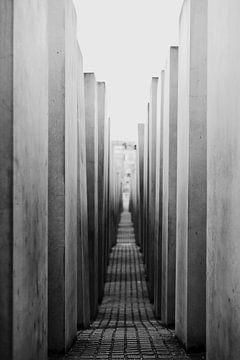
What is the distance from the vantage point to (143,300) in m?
11.9

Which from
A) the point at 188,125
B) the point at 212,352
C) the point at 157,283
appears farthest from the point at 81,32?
the point at 212,352

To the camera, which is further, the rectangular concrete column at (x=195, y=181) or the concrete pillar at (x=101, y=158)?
the concrete pillar at (x=101, y=158)

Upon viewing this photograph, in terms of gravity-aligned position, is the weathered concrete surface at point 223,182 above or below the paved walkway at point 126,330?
above

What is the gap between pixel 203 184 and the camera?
6223 mm

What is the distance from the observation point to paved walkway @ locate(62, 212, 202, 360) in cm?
618

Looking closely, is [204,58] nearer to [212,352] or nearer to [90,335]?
[212,352]

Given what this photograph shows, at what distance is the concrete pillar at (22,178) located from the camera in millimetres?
3844

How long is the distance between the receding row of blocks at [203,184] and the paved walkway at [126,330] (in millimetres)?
275

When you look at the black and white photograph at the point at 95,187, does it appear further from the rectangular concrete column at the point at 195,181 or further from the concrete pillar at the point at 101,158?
the concrete pillar at the point at 101,158

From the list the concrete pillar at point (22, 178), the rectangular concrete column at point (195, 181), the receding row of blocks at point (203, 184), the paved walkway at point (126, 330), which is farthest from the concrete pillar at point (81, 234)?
the concrete pillar at point (22, 178)

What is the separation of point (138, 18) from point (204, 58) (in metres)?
3.93

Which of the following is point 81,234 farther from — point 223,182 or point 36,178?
point 223,182

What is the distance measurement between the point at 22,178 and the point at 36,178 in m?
0.52

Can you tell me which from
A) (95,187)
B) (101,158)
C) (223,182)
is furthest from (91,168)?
(223,182)
